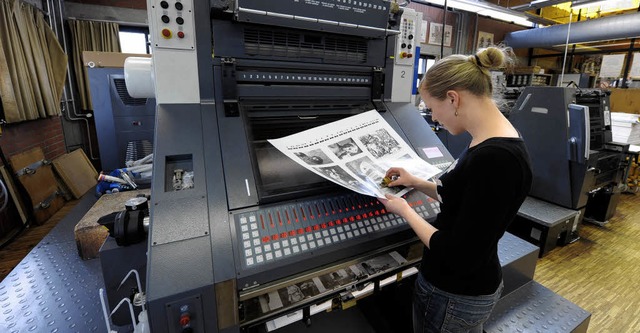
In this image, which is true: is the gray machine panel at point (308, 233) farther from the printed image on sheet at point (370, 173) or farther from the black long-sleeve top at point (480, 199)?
the black long-sleeve top at point (480, 199)

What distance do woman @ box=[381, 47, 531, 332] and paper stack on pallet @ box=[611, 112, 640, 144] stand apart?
3903 millimetres

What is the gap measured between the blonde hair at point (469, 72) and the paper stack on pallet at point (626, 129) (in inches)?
155

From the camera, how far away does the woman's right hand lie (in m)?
1.04

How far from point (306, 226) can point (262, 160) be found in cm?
31

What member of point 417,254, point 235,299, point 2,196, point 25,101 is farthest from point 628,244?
point 25,101

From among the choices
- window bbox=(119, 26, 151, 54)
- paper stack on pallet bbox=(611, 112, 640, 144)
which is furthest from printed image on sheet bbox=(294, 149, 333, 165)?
window bbox=(119, 26, 151, 54)

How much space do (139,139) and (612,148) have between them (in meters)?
4.68

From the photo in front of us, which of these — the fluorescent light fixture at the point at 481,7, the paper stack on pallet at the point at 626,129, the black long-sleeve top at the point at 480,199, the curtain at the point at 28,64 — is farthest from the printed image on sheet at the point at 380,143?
the paper stack on pallet at the point at 626,129

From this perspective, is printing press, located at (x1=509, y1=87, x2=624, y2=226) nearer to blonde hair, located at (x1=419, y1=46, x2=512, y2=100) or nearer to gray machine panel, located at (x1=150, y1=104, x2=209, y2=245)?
blonde hair, located at (x1=419, y1=46, x2=512, y2=100)

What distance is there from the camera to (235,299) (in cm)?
77

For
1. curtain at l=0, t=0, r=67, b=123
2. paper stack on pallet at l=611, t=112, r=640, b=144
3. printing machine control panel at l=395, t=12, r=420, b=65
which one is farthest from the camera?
paper stack on pallet at l=611, t=112, r=640, b=144

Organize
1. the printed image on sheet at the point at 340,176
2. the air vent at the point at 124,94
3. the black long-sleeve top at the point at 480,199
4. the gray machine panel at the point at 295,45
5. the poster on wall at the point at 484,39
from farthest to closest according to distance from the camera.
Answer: the poster on wall at the point at 484,39
the air vent at the point at 124,94
the gray machine panel at the point at 295,45
the printed image on sheet at the point at 340,176
the black long-sleeve top at the point at 480,199

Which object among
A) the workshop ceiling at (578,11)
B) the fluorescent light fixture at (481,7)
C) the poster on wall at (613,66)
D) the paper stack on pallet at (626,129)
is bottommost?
the paper stack on pallet at (626,129)

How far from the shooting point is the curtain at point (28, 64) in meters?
3.06
